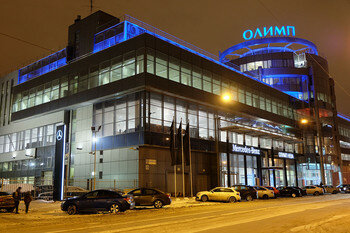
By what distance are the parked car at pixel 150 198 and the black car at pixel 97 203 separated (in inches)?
110

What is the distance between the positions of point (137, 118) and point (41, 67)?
24.2m

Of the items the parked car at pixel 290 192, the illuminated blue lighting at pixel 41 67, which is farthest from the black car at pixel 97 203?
the illuminated blue lighting at pixel 41 67

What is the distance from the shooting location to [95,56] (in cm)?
3997

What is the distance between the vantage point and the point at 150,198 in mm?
23203

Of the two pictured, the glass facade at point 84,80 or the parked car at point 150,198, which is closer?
the parked car at point 150,198

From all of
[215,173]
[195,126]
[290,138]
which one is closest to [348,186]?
[290,138]

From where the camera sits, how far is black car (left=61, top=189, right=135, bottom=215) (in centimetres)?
1959

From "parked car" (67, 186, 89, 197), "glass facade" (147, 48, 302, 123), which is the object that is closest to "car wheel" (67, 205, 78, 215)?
"parked car" (67, 186, 89, 197)

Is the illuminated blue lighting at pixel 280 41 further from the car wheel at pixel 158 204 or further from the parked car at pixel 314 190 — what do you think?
the car wheel at pixel 158 204

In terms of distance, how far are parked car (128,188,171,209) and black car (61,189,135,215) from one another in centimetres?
280

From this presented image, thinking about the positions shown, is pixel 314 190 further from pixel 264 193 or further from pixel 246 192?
pixel 246 192

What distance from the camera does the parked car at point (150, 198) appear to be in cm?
2309

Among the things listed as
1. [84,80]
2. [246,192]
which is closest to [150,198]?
[246,192]

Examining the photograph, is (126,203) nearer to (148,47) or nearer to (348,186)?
(148,47)
